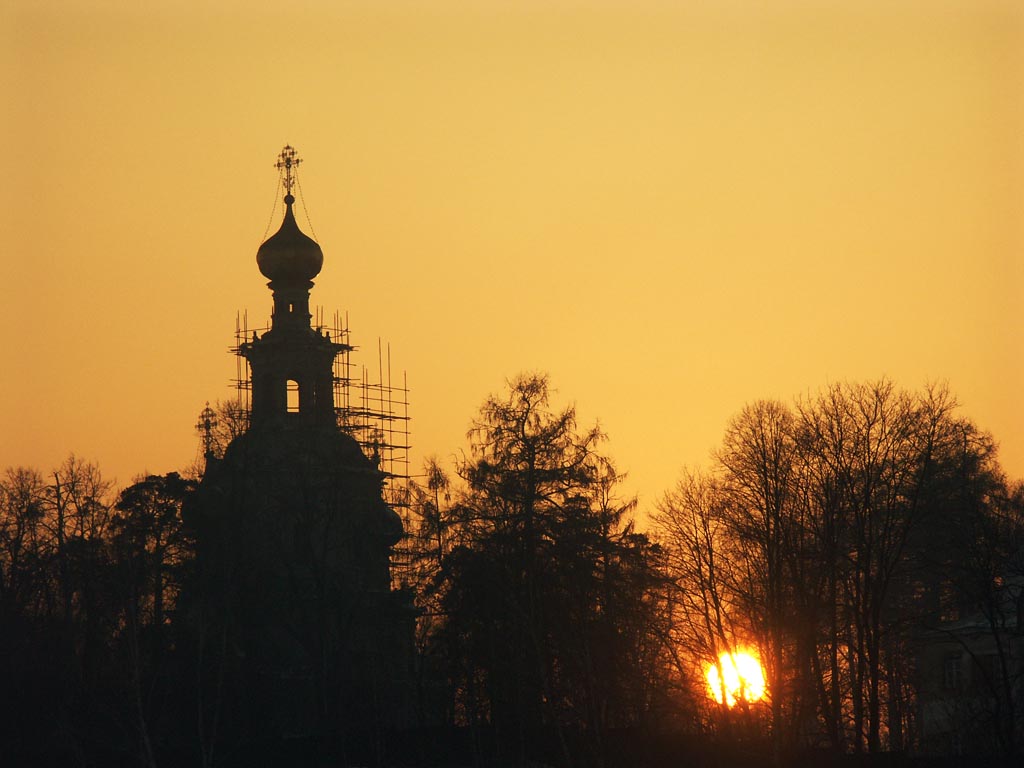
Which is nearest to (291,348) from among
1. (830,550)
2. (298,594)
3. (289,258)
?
(289,258)

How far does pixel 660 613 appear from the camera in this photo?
5181 centimetres

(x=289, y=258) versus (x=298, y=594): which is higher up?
(x=289, y=258)

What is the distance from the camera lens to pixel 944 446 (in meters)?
50.5

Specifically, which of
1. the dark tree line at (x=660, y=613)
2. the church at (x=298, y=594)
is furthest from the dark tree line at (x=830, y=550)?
the church at (x=298, y=594)

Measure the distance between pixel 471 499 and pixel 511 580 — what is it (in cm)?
227

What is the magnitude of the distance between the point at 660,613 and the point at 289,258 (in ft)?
91.5

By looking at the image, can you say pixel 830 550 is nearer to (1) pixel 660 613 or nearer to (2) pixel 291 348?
(1) pixel 660 613

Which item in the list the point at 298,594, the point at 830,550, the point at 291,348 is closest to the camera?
the point at 830,550

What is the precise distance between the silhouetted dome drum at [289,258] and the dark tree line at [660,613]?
70.2 feet

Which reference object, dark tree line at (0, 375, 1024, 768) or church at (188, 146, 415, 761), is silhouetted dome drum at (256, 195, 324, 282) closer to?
church at (188, 146, 415, 761)

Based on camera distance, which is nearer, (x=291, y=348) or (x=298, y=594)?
(x=298, y=594)

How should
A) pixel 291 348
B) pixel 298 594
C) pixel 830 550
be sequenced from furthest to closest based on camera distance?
pixel 291 348 → pixel 298 594 → pixel 830 550

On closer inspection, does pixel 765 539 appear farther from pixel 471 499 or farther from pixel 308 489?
pixel 308 489

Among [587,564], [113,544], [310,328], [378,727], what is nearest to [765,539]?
[587,564]
